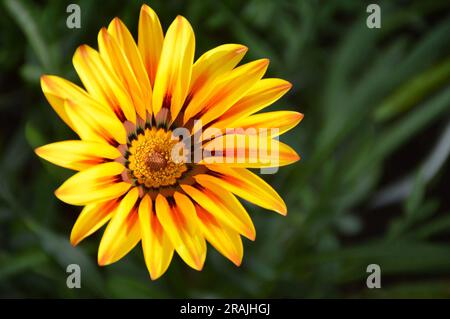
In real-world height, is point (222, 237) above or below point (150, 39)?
below

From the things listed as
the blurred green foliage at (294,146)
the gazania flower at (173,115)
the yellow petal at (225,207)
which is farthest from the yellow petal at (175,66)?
the blurred green foliage at (294,146)

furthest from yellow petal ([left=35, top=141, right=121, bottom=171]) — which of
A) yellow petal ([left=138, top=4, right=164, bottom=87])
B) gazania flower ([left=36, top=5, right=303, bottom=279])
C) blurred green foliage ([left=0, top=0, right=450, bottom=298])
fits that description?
blurred green foliage ([left=0, top=0, right=450, bottom=298])

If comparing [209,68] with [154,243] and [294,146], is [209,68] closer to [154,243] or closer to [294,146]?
Answer: [154,243]

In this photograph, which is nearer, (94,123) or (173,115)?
(94,123)

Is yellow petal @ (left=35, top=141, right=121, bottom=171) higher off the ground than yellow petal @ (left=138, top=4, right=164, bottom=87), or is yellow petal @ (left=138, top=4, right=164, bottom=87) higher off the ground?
yellow petal @ (left=138, top=4, right=164, bottom=87)

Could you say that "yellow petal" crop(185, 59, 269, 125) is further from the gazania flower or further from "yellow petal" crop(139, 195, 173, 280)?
"yellow petal" crop(139, 195, 173, 280)

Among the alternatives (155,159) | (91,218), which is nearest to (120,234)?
(91,218)

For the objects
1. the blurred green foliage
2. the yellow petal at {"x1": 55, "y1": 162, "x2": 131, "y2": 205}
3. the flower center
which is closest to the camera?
the yellow petal at {"x1": 55, "y1": 162, "x2": 131, "y2": 205}
